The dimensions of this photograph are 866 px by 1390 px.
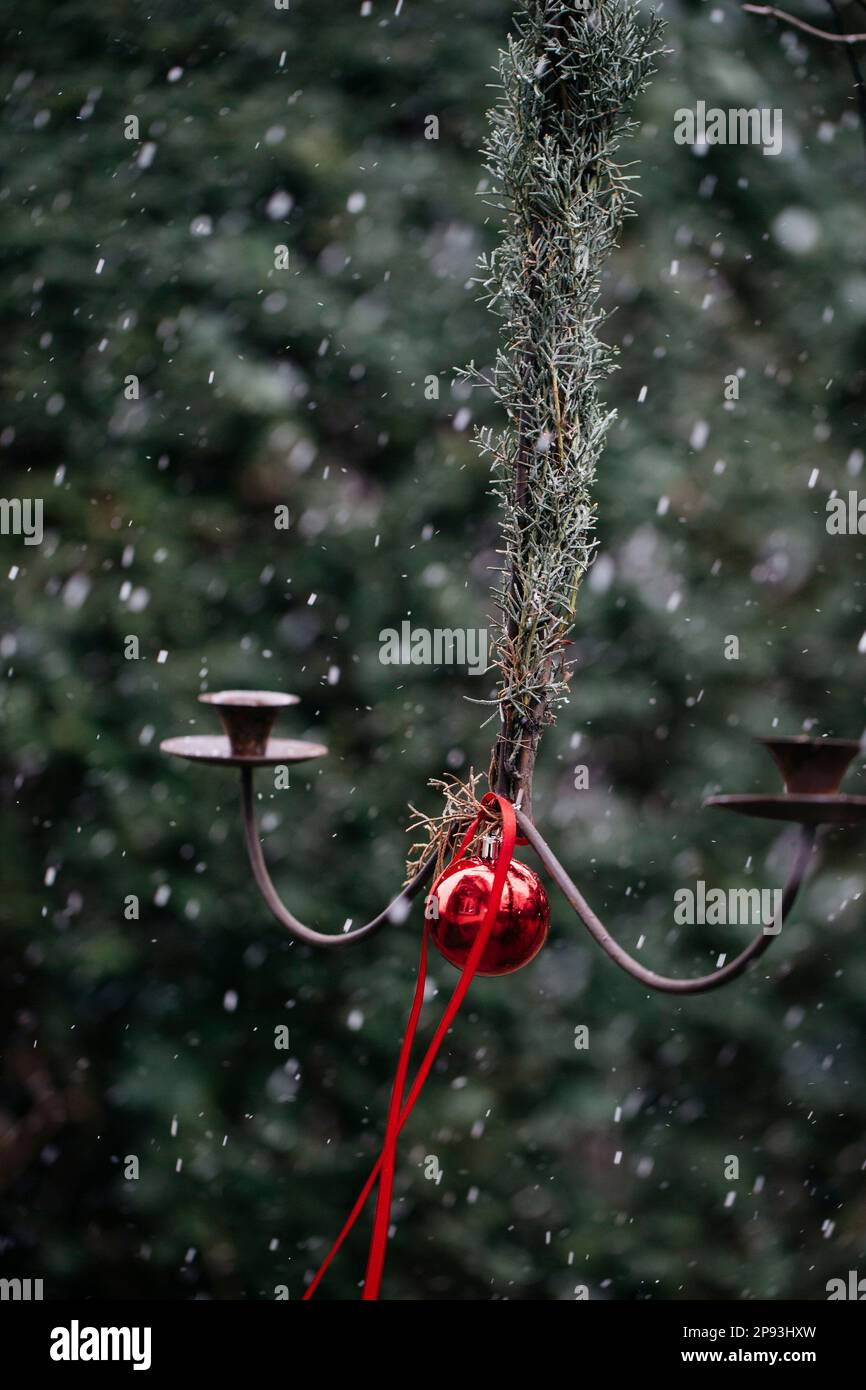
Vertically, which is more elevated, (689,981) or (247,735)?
(247,735)

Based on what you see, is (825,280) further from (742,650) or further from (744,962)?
(744,962)

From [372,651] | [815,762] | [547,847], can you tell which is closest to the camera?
[815,762]

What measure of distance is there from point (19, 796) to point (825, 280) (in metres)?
1.28

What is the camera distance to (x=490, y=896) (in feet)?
1.79

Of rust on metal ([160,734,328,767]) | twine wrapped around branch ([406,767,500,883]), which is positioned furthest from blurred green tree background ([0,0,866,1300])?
rust on metal ([160,734,328,767])

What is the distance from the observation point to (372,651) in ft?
4.43

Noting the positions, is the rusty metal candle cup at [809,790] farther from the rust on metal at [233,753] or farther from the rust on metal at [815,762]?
the rust on metal at [233,753]

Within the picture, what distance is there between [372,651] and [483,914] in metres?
0.81

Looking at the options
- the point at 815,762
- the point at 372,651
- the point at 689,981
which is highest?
the point at 372,651

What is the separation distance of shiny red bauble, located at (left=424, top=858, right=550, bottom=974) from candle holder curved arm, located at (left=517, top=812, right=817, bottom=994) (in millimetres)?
39

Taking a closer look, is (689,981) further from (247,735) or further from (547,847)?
(247,735)

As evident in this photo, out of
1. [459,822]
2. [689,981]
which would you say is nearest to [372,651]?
[459,822]

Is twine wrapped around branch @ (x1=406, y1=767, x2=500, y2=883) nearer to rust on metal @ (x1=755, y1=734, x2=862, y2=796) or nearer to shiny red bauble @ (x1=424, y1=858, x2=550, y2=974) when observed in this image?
shiny red bauble @ (x1=424, y1=858, x2=550, y2=974)
